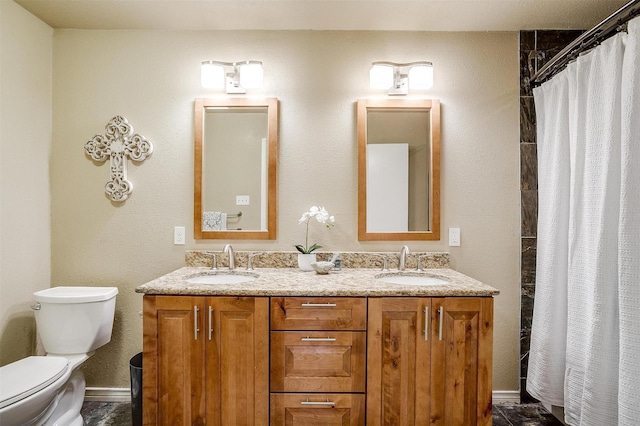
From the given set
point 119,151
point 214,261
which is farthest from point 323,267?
point 119,151

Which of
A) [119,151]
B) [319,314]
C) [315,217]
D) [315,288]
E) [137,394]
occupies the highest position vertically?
[119,151]

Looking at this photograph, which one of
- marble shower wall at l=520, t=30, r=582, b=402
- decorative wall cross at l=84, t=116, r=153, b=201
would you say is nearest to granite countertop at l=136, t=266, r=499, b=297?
marble shower wall at l=520, t=30, r=582, b=402

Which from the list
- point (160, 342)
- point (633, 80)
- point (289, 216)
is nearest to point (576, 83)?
point (633, 80)

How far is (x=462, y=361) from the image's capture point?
163cm

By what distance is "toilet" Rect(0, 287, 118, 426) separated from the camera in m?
1.69

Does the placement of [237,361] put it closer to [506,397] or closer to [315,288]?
[315,288]

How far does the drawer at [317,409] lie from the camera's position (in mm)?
1629

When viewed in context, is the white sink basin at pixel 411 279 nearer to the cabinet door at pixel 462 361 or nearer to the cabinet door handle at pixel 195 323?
the cabinet door at pixel 462 361

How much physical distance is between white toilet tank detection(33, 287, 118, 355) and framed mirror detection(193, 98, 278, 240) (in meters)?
0.67

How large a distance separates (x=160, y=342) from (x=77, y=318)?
65 cm

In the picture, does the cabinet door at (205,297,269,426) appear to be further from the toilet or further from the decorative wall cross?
the decorative wall cross

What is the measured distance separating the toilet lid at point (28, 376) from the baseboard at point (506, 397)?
7.91ft

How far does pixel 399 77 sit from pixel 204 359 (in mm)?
1898

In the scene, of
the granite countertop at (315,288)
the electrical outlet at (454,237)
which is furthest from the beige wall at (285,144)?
the granite countertop at (315,288)
